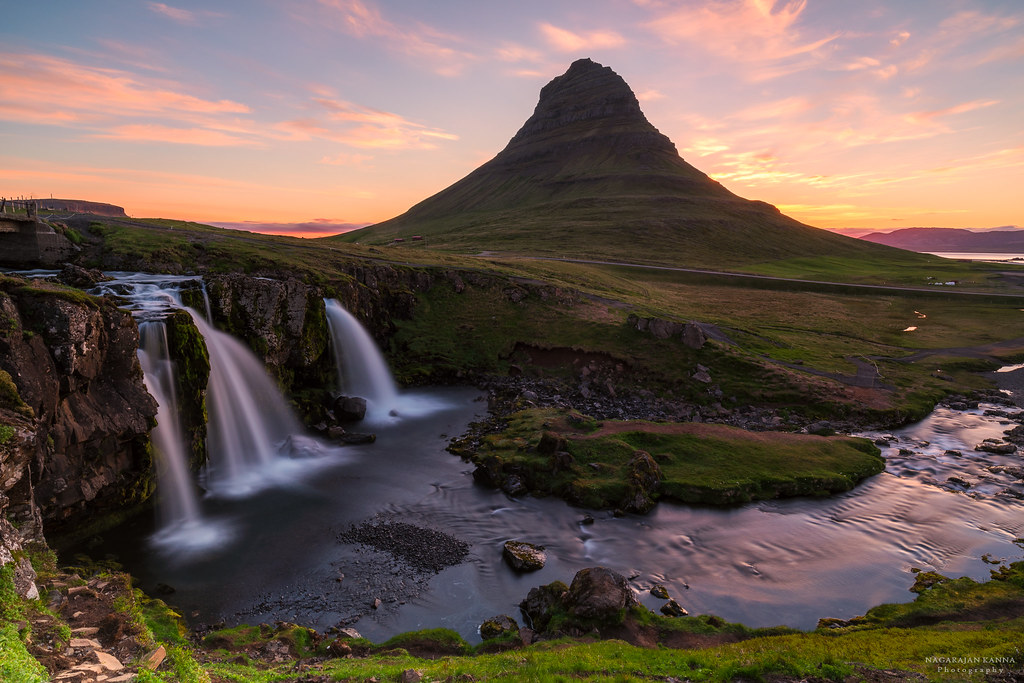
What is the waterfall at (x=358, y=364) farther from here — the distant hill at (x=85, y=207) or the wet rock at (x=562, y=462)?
the distant hill at (x=85, y=207)

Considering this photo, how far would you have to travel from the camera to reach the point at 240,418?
3931cm

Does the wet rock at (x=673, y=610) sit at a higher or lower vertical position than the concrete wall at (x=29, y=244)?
lower

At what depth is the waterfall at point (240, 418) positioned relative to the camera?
117 feet

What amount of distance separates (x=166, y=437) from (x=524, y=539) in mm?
23240

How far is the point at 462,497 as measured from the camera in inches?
1312

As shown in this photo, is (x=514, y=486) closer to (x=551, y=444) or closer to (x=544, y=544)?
(x=551, y=444)

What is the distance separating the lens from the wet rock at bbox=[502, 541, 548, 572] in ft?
84.7

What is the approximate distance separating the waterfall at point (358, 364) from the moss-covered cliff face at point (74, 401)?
22358mm

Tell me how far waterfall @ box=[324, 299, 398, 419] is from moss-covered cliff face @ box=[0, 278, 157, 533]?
22.4 metres

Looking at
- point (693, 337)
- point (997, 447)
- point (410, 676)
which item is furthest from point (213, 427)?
point (997, 447)

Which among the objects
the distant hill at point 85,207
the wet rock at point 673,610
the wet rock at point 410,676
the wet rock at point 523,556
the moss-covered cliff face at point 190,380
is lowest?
the wet rock at point 523,556

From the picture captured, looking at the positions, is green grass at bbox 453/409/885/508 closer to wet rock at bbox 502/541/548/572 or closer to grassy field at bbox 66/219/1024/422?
wet rock at bbox 502/541/548/572

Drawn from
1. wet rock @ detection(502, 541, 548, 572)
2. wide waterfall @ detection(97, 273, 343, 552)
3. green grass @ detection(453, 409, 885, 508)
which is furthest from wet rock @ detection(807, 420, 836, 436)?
wide waterfall @ detection(97, 273, 343, 552)

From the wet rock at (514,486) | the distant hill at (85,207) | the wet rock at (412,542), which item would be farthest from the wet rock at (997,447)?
the distant hill at (85,207)
